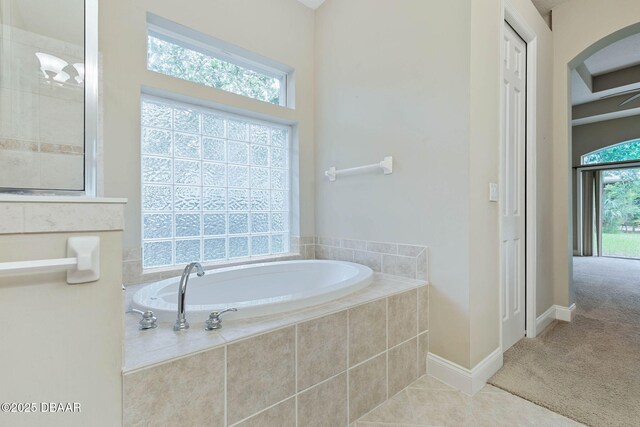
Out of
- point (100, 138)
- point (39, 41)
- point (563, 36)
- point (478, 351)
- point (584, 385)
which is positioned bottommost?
point (584, 385)

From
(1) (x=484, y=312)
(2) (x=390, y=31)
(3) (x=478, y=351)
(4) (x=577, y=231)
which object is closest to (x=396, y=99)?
(2) (x=390, y=31)

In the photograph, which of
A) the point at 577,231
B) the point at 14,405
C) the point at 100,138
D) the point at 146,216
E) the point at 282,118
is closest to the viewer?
the point at 14,405

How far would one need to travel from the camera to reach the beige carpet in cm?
140

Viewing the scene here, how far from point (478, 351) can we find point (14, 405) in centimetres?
189

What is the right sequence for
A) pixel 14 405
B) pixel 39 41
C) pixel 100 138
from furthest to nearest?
pixel 100 138 → pixel 39 41 → pixel 14 405

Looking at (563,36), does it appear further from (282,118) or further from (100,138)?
(100,138)

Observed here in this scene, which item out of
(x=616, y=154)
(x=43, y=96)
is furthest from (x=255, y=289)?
(x=616, y=154)

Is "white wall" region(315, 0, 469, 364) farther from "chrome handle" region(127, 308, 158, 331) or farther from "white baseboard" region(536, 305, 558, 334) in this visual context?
"chrome handle" region(127, 308, 158, 331)

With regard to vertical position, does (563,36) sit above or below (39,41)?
above

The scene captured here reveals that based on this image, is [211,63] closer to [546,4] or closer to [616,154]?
[546,4]

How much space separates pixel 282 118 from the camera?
8.25ft

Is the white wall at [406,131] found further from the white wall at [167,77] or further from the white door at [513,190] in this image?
the white door at [513,190]

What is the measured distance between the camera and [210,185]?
2.23 meters

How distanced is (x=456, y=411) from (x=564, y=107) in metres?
2.66
